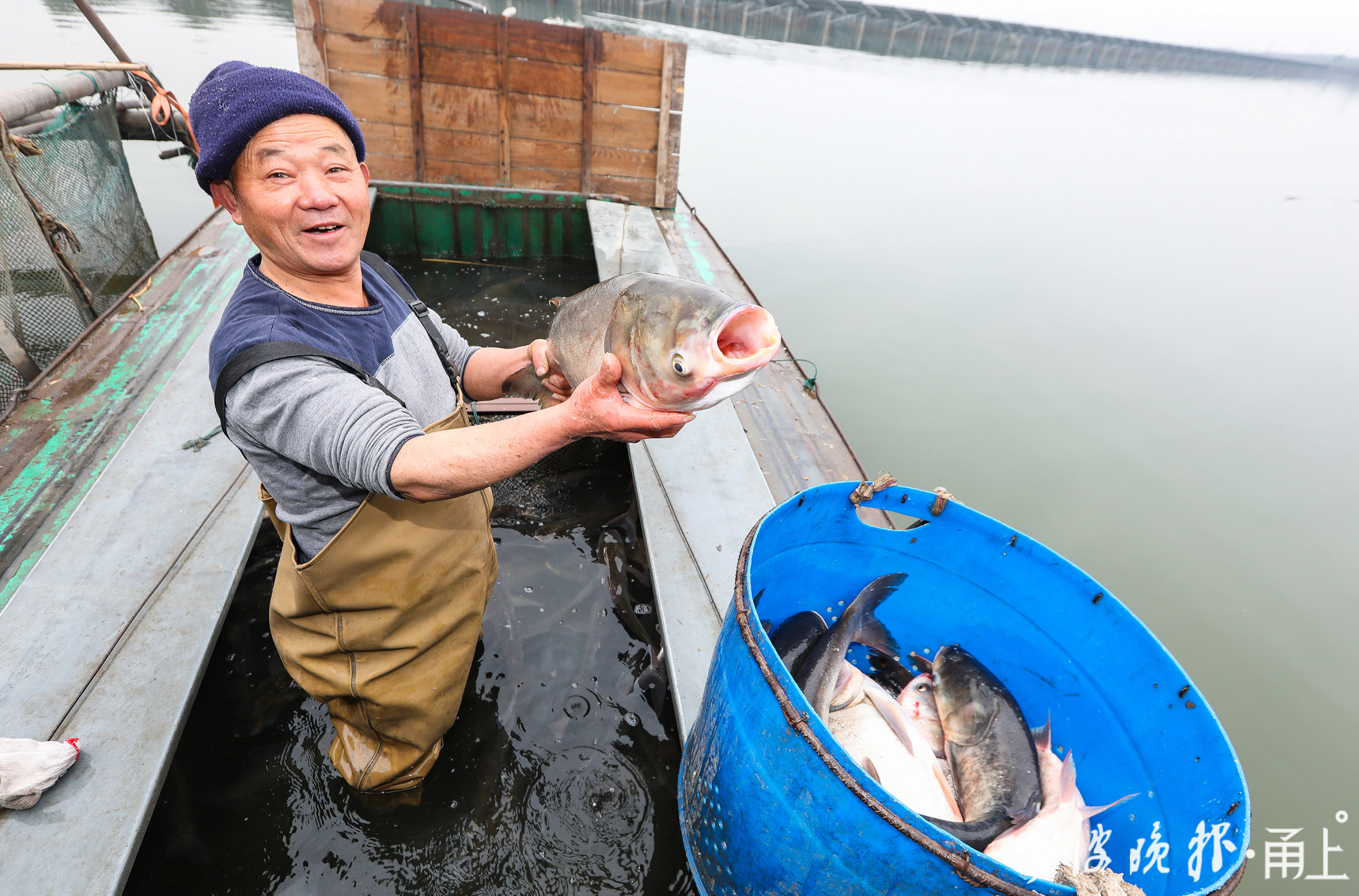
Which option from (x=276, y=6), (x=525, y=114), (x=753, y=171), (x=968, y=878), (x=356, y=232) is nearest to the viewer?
(x=968, y=878)

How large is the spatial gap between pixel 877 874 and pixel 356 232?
6.40 feet

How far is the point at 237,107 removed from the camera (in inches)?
54.6

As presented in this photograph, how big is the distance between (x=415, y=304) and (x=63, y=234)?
5070 millimetres

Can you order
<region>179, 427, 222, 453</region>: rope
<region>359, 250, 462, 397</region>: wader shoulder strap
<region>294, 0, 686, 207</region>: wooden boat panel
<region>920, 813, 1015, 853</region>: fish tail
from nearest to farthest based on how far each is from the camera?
<region>920, 813, 1015, 853</region>: fish tail, <region>359, 250, 462, 397</region>: wader shoulder strap, <region>179, 427, 222, 453</region>: rope, <region>294, 0, 686, 207</region>: wooden boat panel

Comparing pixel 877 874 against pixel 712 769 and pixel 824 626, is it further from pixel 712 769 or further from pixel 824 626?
→ pixel 824 626

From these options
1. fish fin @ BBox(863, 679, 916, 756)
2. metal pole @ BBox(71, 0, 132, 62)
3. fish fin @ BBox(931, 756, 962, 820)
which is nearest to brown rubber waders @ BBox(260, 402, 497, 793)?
fish fin @ BBox(863, 679, 916, 756)

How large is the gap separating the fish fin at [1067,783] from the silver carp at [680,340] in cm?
166

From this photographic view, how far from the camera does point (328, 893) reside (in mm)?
2053

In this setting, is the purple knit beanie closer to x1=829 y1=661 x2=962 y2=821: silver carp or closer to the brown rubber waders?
the brown rubber waders

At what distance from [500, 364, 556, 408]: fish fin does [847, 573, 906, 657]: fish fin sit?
139 centimetres

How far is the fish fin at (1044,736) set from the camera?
2037 mm

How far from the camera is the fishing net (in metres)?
4.12

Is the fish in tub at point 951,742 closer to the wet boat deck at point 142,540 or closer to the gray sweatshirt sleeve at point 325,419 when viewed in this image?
the wet boat deck at point 142,540

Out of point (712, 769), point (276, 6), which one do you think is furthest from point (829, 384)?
point (276, 6)
